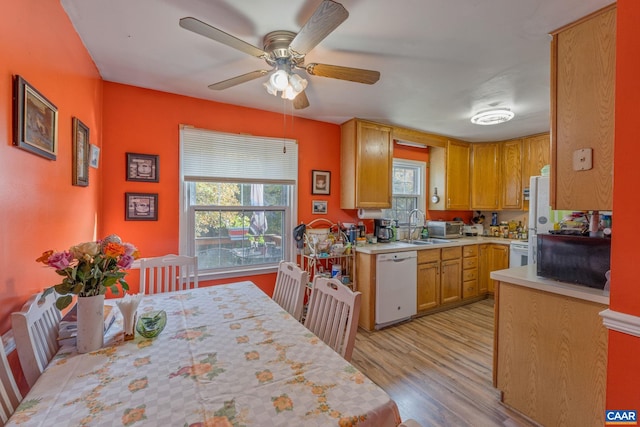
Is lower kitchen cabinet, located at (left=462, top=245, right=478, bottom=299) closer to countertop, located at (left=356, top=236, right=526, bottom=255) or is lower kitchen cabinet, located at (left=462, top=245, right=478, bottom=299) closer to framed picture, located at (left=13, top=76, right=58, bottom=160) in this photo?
countertop, located at (left=356, top=236, right=526, bottom=255)

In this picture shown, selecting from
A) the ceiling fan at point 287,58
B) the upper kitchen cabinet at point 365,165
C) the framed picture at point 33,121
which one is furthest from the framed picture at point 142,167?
the upper kitchen cabinet at point 365,165

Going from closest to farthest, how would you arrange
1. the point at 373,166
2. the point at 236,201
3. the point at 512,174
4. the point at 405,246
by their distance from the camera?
the point at 236,201 < the point at 405,246 < the point at 373,166 < the point at 512,174

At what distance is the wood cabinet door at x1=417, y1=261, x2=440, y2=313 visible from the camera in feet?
10.8

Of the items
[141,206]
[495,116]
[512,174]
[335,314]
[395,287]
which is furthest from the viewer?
[512,174]

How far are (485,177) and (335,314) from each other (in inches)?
Result: 155

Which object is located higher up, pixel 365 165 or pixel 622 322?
pixel 365 165

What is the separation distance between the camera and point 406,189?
4.17 m

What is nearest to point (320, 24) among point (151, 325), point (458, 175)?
point (151, 325)

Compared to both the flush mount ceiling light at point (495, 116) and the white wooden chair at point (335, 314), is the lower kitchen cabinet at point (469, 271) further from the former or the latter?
the white wooden chair at point (335, 314)

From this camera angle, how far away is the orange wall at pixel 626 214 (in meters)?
1.05

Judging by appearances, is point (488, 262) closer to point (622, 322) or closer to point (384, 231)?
point (384, 231)

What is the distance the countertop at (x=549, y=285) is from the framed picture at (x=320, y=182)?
1978 millimetres

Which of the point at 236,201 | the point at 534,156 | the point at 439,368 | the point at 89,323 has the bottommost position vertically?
the point at 439,368

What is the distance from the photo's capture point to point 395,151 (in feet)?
12.9
